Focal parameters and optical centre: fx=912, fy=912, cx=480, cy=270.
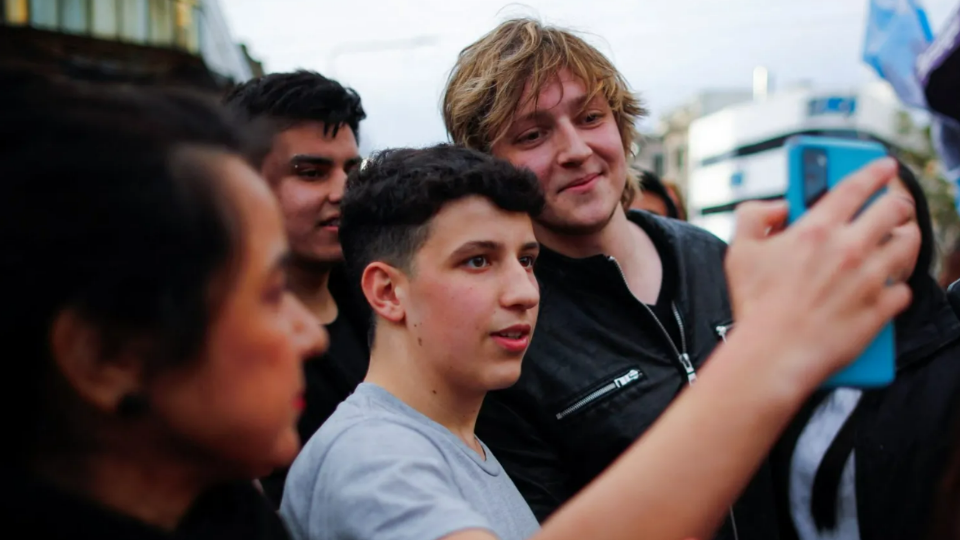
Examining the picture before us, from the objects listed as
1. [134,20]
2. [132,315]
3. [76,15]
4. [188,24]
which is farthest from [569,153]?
[188,24]

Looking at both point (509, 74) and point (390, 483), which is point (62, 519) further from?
point (509, 74)

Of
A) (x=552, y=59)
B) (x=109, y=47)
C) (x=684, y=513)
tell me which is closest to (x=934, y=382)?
(x=684, y=513)

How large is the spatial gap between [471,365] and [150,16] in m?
12.7

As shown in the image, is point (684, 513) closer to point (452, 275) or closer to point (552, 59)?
point (452, 275)

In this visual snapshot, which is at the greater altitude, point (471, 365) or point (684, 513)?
point (684, 513)

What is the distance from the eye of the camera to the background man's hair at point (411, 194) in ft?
6.53

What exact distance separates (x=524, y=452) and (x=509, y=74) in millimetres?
1045

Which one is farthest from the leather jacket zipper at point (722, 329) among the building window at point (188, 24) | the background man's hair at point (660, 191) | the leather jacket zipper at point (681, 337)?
the building window at point (188, 24)

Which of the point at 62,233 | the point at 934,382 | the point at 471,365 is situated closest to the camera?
the point at 62,233

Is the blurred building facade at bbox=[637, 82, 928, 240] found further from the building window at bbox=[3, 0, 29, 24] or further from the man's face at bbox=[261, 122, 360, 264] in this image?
the man's face at bbox=[261, 122, 360, 264]

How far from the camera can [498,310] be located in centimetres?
189

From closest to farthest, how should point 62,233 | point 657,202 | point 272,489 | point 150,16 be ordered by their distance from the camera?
point 62,233 → point 272,489 → point 657,202 → point 150,16

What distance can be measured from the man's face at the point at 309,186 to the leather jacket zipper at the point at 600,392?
109 cm

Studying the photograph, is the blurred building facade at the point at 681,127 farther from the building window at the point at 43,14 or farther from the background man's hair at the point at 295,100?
the background man's hair at the point at 295,100
